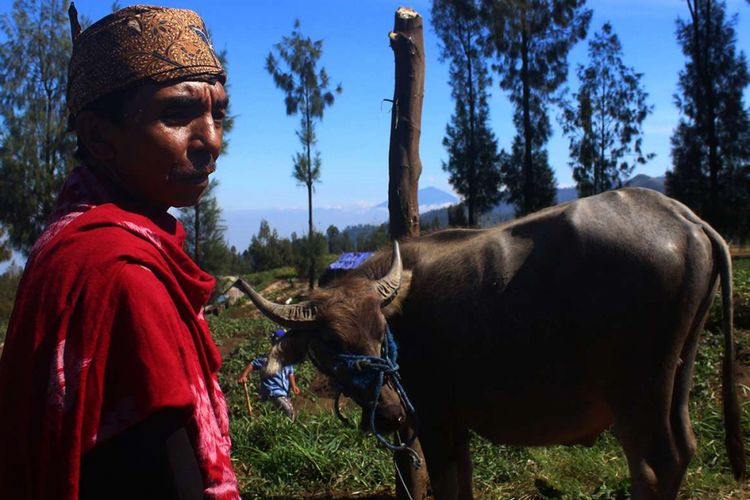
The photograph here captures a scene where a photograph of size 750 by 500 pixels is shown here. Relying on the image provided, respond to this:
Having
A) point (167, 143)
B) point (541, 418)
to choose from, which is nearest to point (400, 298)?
point (541, 418)

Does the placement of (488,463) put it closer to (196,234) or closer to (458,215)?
(196,234)

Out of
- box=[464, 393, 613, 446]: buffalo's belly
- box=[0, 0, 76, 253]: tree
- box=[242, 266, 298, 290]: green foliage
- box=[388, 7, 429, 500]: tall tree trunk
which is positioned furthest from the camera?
box=[242, 266, 298, 290]: green foliage

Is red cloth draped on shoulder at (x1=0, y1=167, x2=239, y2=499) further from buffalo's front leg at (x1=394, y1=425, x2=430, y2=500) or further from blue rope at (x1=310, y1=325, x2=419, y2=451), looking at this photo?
buffalo's front leg at (x1=394, y1=425, x2=430, y2=500)

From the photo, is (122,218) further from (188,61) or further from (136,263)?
(188,61)

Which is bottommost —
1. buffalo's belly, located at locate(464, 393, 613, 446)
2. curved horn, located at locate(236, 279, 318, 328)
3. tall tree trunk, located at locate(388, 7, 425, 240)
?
buffalo's belly, located at locate(464, 393, 613, 446)

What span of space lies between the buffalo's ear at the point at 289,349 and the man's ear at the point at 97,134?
269 cm

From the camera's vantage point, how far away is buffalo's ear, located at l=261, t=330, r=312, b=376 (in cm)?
411

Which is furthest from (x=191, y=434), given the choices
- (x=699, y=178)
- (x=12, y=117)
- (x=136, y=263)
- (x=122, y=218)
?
(x=699, y=178)

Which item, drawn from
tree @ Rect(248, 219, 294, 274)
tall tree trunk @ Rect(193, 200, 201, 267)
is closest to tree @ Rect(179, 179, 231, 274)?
tall tree trunk @ Rect(193, 200, 201, 267)

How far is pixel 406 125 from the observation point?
5691 mm

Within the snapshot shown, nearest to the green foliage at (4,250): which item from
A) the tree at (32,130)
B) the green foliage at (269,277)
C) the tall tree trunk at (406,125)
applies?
the tree at (32,130)

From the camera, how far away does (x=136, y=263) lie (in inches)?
52.9

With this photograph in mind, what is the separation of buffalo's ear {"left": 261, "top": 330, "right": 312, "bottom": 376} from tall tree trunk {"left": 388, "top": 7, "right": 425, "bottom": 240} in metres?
1.89

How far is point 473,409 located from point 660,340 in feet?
4.35
